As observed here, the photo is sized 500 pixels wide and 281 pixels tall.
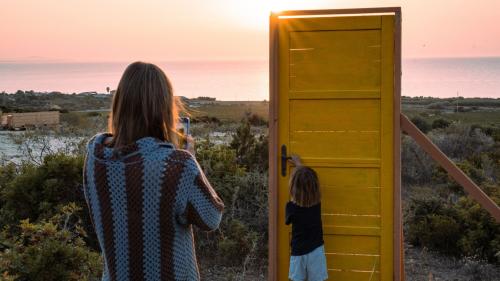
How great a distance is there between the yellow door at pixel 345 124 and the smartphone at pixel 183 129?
211 cm

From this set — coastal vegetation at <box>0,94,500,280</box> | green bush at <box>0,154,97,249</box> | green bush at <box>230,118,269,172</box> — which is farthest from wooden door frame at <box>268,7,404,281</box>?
green bush at <box>230,118,269,172</box>

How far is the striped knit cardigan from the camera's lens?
2.51 meters

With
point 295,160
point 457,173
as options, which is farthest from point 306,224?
point 457,173

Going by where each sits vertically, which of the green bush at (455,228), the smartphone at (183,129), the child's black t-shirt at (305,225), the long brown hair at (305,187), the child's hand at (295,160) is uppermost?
the smartphone at (183,129)

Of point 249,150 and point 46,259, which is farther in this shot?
point 249,150

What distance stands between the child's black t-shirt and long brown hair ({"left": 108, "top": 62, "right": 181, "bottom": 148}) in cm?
232

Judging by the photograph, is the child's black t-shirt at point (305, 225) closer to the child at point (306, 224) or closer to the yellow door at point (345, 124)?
the child at point (306, 224)

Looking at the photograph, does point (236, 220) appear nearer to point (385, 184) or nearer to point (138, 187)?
point (385, 184)

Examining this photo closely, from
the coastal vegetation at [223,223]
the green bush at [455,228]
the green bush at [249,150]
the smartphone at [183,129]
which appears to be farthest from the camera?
the green bush at [249,150]

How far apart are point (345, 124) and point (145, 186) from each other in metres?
2.57

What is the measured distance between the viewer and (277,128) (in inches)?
193

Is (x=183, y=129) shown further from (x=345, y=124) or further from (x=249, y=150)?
(x=249, y=150)

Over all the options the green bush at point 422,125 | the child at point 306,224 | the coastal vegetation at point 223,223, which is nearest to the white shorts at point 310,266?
the child at point 306,224

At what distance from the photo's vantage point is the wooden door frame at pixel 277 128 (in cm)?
470
